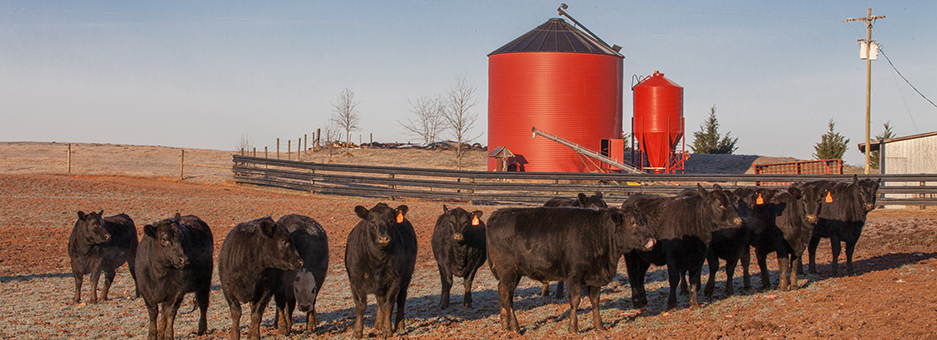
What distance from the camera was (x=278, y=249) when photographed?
26.2ft

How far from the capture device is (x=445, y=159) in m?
48.7

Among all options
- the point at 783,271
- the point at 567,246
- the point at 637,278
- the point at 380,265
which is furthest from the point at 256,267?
the point at 783,271

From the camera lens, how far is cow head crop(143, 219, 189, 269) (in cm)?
794

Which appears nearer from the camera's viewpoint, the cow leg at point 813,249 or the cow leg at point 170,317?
the cow leg at point 170,317

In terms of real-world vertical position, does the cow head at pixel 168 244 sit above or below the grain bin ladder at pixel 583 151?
below

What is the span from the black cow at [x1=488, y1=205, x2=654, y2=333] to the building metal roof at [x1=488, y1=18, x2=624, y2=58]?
28.9 meters

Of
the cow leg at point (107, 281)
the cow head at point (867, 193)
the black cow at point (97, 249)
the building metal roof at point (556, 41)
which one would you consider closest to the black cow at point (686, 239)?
the cow head at point (867, 193)

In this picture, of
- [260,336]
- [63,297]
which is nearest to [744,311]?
[260,336]

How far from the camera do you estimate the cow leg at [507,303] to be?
8.51 metres

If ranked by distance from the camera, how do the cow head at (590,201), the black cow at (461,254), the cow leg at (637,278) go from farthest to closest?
the cow head at (590,201) → the black cow at (461,254) → the cow leg at (637,278)

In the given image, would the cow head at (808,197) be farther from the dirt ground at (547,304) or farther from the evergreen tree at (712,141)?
the evergreen tree at (712,141)

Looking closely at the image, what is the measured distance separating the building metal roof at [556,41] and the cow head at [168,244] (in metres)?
30.3

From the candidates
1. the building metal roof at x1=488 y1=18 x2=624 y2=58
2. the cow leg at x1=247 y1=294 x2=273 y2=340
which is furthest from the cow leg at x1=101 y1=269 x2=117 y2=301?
the building metal roof at x1=488 y1=18 x2=624 y2=58

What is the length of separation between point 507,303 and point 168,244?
389 cm
